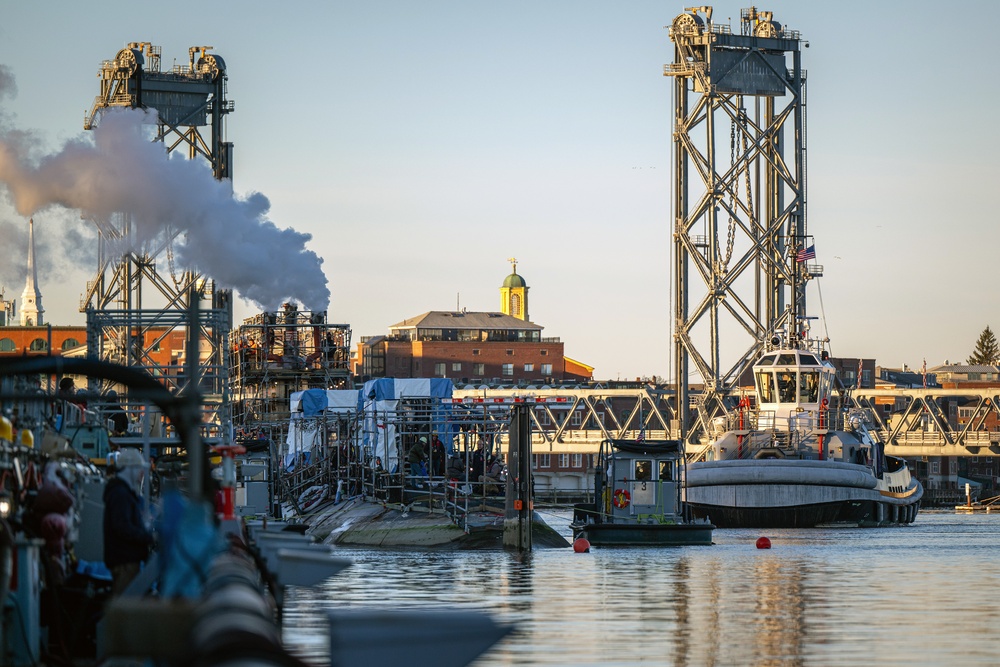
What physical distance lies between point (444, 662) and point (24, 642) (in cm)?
329

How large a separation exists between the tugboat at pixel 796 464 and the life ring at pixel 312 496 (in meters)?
12.3

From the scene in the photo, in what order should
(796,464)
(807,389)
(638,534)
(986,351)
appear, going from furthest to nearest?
(986,351)
(807,389)
(796,464)
(638,534)

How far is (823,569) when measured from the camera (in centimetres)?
3170

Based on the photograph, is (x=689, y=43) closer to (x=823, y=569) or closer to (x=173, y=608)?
(x=823, y=569)

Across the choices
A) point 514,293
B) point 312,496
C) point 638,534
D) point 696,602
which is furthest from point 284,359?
point 514,293

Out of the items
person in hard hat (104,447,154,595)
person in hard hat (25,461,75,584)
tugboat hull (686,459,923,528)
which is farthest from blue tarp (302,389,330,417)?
person in hard hat (104,447,154,595)

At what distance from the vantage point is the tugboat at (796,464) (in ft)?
189

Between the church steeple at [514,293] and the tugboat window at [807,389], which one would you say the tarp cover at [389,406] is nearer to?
the tugboat window at [807,389]

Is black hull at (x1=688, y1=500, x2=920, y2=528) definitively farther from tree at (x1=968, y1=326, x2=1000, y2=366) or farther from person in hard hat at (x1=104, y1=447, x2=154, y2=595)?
tree at (x1=968, y1=326, x2=1000, y2=366)

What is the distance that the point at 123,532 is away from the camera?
13672 millimetres

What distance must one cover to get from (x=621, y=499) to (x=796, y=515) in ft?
61.6

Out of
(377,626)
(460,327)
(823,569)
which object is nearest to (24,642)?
(377,626)

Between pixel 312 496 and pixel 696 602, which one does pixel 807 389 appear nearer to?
pixel 312 496

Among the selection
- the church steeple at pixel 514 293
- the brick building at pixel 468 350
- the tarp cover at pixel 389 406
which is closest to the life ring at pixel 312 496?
the tarp cover at pixel 389 406
